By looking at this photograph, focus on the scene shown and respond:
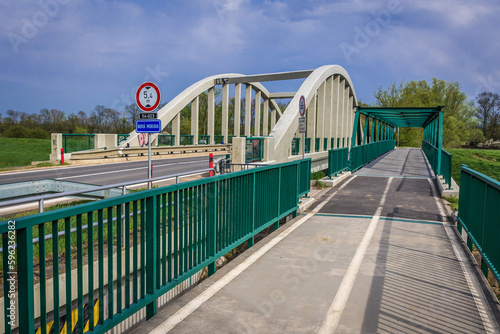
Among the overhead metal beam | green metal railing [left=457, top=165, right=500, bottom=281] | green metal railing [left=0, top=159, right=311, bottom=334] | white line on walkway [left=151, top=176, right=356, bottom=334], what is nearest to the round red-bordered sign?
green metal railing [left=0, top=159, right=311, bottom=334]

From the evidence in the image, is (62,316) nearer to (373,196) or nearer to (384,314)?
(384,314)

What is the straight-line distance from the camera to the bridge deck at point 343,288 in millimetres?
3887

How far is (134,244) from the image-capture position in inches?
147

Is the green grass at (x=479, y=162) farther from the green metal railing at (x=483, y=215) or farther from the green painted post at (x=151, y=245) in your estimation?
the green painted post at (x=151, y=245)

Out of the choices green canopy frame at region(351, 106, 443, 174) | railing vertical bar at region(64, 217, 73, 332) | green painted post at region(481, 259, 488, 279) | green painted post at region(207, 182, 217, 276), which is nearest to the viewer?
railing vertical bar at region(64, 217, 73, 332)

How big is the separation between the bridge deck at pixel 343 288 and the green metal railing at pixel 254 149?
8.13 m

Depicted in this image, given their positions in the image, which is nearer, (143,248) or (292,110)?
(143,248)

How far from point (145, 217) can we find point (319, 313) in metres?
1.98

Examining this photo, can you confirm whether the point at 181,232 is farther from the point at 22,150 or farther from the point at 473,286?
the point at 22,150

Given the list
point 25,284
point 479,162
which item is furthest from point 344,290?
point 479,162

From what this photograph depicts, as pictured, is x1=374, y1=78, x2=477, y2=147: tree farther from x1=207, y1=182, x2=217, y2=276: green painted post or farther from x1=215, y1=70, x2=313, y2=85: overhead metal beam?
x1=207, y1=182, x2=217, y2=276: green painted post

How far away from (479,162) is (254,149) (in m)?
47.2

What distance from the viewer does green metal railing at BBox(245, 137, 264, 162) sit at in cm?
1623

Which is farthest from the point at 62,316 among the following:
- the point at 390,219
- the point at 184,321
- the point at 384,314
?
the point at 390,219
